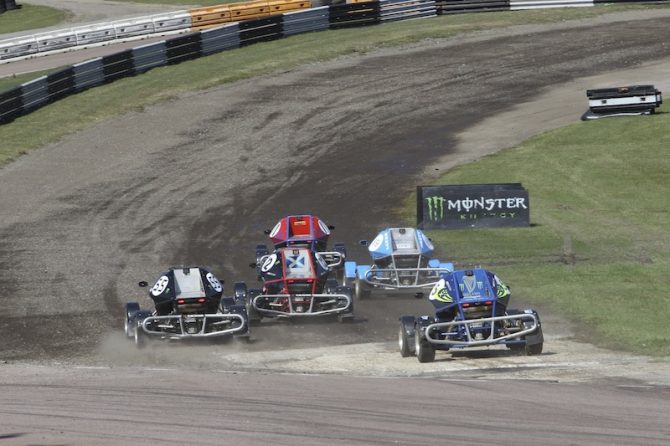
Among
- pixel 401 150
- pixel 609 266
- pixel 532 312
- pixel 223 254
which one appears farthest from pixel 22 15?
pixel 532 312

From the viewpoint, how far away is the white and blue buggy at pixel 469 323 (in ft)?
60.3

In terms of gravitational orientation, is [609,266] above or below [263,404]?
below

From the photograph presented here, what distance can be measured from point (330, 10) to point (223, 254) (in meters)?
29.2

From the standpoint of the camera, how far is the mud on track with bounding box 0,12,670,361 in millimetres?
23266

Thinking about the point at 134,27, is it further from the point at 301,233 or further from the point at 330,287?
the point at 330,287

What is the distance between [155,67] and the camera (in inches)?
1929

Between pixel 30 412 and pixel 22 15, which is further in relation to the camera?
→ pixel 22 15

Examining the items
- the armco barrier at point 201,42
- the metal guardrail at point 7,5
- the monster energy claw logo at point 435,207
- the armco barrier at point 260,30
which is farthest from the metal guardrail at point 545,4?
the metal guardrail at point 7,5

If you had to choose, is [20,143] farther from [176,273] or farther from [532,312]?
[532,312]

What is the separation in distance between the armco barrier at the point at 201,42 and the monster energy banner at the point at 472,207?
18196 mm

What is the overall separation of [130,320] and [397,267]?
19.2 feet

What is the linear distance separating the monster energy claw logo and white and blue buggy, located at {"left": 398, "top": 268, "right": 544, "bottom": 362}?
9.43 metres

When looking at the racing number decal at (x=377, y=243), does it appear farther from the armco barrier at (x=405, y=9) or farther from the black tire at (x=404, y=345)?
the armco barrier at (x=405, y=9)

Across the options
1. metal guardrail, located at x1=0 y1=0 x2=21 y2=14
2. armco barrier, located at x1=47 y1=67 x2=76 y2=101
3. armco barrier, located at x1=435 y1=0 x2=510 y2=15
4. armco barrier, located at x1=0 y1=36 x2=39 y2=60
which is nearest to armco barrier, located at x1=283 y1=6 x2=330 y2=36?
armco barrier, located at x1=435 y1=0 x2=510 y2=15
